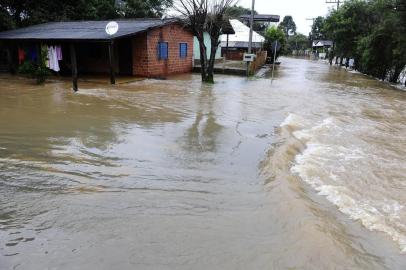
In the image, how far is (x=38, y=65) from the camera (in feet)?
50.8

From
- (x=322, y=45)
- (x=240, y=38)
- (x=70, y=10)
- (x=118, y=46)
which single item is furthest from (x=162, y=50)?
(x=322, y=45)

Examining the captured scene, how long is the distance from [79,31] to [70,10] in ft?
31.1

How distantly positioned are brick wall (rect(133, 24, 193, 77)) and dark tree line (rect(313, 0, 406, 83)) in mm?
11610

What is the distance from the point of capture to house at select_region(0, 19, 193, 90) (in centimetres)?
1723

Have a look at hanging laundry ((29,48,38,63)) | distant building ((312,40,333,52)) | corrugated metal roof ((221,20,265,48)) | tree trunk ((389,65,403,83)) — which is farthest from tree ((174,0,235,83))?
distant building ((312,40,333,52))

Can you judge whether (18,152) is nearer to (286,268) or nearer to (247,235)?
(247,235)

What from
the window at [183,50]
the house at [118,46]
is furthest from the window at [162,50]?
the window at [183,50]

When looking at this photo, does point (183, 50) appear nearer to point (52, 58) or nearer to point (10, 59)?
point (52, 58)

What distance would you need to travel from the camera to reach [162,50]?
19.8 m

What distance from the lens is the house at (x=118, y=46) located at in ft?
56.5

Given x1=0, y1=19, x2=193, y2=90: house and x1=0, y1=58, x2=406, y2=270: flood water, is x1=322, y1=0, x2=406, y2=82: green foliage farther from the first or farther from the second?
x1=0, y1=19, x2=193, y2=90: house

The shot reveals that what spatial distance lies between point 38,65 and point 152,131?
994 cm

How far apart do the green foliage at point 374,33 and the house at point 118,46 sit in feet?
38.2

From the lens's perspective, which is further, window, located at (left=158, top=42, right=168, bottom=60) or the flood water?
window, located at (left=158, top=42, right=168, bottom=60)
